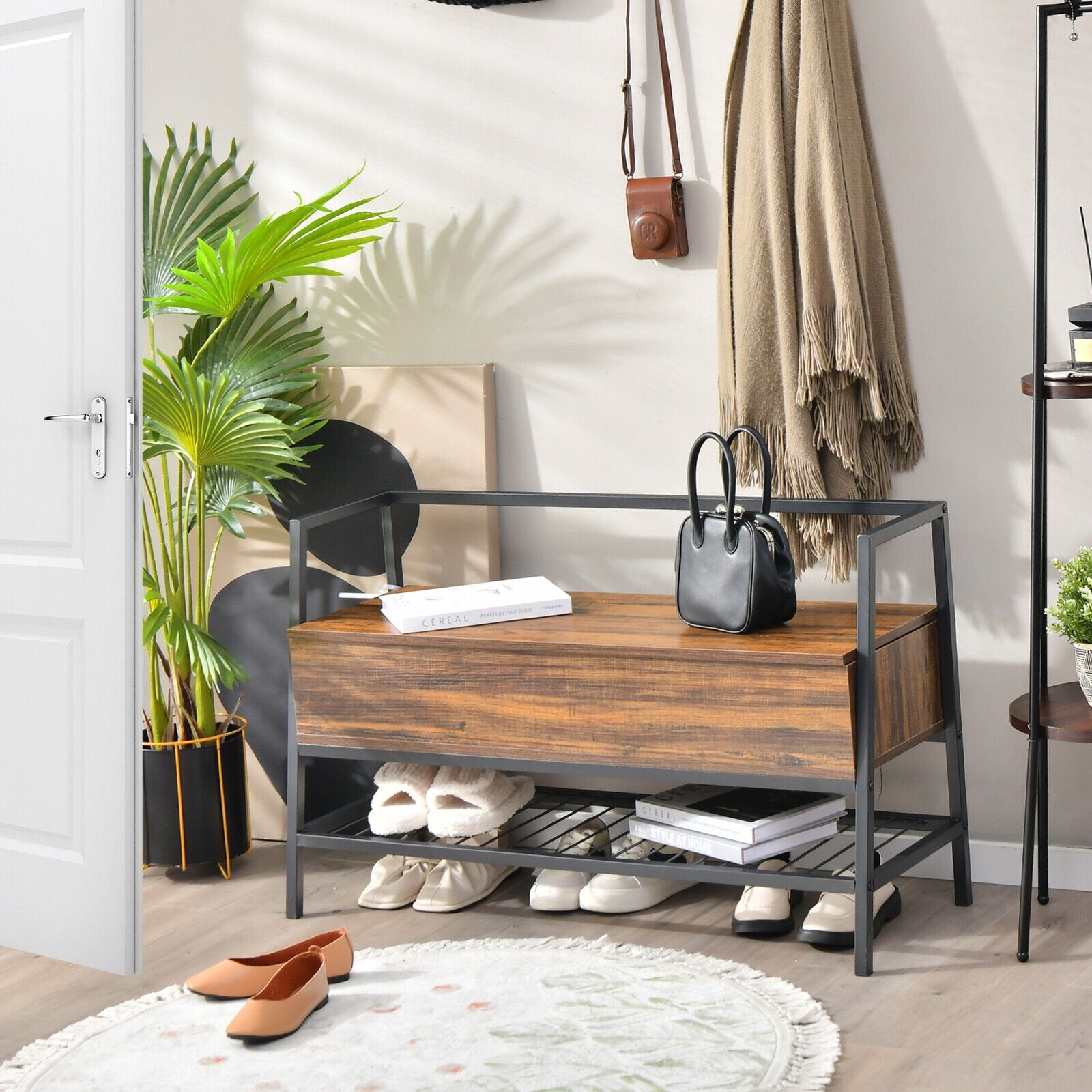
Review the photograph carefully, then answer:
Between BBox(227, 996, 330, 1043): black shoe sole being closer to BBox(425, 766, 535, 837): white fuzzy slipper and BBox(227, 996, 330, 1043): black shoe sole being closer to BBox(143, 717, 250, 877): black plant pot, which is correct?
BBox(425, 766, 535, 837): white fuzzy slipper

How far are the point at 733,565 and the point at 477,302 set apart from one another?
3.11ft

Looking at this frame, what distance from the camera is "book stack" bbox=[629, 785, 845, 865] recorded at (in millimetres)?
2371

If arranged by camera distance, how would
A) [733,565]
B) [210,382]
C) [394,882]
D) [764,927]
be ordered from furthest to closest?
[210,382] < [394,882] < [764,927] < [733,565]

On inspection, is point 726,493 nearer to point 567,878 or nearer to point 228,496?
point 567,878

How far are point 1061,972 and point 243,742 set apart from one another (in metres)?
1.58

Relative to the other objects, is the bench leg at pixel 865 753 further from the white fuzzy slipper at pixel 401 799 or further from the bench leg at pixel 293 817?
the bench leg at pixel 293 817

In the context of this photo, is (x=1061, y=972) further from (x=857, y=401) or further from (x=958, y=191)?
(x=958, y=191)

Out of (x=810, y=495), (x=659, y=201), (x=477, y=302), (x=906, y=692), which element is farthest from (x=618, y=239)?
(x=906, y=692)

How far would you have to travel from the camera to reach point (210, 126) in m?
3.12

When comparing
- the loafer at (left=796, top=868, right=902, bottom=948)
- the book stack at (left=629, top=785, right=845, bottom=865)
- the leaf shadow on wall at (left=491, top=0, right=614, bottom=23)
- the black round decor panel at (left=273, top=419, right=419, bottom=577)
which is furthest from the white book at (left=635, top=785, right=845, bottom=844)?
the leaf shadow on wall at (left=491, top=0, right=614, bottom=23)

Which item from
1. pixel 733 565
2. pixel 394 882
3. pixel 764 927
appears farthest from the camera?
pixel 394 882

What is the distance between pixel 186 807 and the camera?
9.21 ft

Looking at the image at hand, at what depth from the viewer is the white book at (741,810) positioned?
7.81 ft

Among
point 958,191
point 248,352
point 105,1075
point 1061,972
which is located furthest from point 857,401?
point 105,1075
